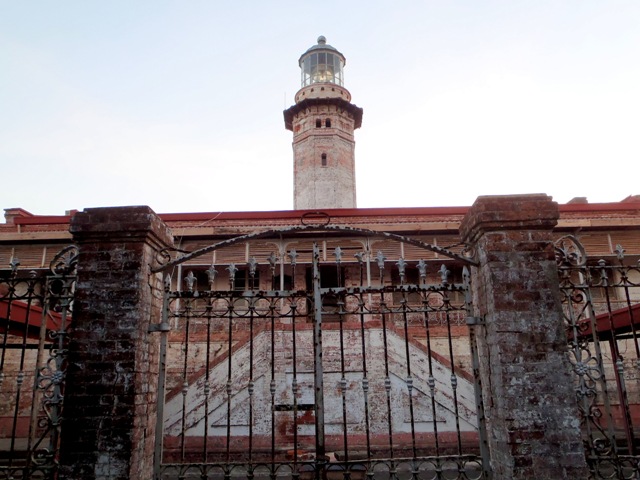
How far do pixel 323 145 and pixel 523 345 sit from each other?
25.1 metres

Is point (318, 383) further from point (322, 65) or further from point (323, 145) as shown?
point (322, 65)

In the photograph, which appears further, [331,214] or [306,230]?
[331,214]

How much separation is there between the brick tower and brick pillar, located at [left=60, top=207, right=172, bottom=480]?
903 inches

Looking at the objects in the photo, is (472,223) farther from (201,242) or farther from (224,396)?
(201,242)

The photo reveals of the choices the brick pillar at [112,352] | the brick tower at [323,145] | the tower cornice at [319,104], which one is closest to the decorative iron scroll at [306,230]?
the brick pillar at [112,352]

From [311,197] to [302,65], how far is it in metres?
11.2

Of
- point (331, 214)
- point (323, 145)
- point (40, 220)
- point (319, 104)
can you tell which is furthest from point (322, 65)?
point (40, 220)

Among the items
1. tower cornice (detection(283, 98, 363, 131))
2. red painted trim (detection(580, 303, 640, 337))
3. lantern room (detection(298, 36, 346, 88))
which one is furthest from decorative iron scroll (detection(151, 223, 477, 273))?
lantern room (detection(298, 36, 346, 88))

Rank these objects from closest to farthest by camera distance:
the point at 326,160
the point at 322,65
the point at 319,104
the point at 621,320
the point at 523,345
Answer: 1. the point at 523,345
2. the point at 621,320
3. the point at 326,160
4. the point at 319,104
5. the point at 322,65

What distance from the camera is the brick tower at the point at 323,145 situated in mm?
27625

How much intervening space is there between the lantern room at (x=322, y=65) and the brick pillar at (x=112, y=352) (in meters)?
29.5

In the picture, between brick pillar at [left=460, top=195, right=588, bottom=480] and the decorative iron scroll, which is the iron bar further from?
brick pillar at [left=460, top=195, right=588, bottom=480]

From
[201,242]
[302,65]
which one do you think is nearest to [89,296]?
[201,242]

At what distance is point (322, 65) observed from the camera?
32562mm
